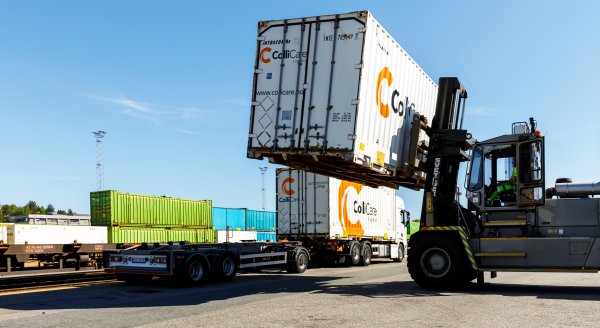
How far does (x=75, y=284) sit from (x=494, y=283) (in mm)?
11292

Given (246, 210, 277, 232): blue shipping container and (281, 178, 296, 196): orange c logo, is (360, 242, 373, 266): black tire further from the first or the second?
(246, 210, 277, 232): blue shipping container

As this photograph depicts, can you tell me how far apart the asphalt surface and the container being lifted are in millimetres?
3008

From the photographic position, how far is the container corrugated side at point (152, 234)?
26.4m

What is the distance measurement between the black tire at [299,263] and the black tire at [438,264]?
607 cm

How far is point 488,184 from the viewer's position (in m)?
13.4

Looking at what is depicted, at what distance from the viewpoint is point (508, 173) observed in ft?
43.2

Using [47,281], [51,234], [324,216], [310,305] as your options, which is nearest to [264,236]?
[51,234]

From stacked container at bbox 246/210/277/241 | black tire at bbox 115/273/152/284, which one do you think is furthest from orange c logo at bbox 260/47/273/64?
stacked container at bbox 246/210/277/241

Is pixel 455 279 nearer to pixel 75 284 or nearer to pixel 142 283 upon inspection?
pixel 142 283

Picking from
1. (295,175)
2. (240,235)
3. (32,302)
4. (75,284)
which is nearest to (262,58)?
(32,302)

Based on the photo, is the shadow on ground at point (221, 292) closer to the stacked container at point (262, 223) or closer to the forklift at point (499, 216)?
the forklift at point (499, 216)

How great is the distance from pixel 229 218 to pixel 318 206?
19450 mm

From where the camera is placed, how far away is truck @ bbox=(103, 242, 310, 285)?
14766mm

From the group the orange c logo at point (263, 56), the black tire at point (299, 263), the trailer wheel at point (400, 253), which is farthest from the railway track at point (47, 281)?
the trailer wheel at point (400, 253)
